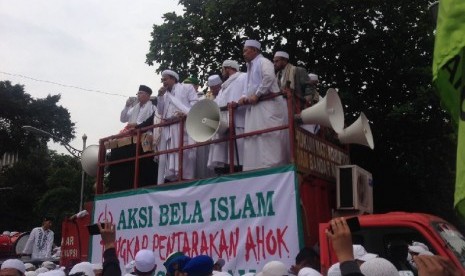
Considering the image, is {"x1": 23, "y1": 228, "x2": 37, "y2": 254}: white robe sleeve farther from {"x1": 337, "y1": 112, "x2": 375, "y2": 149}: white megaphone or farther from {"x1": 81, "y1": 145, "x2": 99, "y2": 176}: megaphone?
{"x1": 337, "y1": 112, "x2": 375, "y2": 149}: white megaphone

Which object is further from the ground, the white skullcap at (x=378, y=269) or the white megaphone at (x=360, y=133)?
the white megaphone at (x=360, y=133)

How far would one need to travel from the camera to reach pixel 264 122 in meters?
6.38

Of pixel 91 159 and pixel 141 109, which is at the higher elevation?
pixel 141 109

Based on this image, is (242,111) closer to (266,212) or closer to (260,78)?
(260,78)

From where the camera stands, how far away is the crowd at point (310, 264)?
2239 mm

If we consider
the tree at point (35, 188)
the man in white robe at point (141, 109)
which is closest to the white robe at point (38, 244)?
the man in white robe at point (141, 109)

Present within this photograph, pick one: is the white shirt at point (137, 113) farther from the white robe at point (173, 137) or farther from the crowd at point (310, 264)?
the crowd at point (310, 264)

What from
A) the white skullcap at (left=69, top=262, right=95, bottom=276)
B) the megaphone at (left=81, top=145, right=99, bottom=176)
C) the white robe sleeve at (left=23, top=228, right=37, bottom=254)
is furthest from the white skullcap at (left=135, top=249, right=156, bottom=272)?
the white robe sleeve at (left=23, top=228, right=37, bottom=254)

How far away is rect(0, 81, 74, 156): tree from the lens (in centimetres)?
4284

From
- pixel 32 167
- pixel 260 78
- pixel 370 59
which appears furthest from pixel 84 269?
pixel 32 167

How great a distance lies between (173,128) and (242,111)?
109cm

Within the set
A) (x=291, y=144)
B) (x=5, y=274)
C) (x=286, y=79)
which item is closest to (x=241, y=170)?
(x=291, y=144)

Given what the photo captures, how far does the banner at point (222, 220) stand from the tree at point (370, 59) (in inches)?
317

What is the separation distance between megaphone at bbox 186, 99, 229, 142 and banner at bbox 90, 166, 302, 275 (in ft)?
1.95
